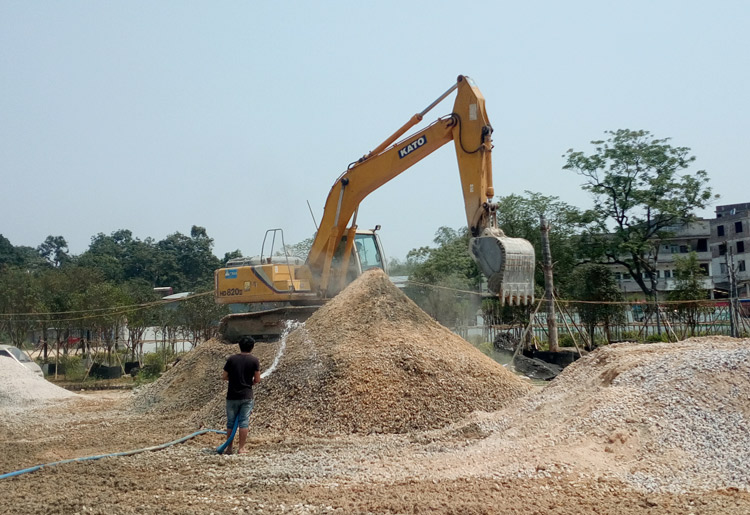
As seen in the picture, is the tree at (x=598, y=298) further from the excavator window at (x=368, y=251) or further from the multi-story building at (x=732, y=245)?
the multi-story building at (x=732, y=245)

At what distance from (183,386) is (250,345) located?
5.52 meters

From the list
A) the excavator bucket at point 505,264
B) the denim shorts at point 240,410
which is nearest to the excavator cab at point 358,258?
the excavator bucket at point 505,264

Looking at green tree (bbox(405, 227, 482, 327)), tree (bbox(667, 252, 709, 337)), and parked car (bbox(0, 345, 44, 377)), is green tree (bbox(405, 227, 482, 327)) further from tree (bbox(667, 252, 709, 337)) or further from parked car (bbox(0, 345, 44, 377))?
parked car (bbox(0, 345, 44, 377))

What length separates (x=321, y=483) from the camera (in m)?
7.05

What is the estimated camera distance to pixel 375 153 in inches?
599

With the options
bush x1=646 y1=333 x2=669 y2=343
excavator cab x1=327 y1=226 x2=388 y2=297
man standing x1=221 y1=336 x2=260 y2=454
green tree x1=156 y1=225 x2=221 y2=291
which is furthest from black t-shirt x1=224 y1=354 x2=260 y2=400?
green tree x1=156 y1=225 x2=221 y2=291

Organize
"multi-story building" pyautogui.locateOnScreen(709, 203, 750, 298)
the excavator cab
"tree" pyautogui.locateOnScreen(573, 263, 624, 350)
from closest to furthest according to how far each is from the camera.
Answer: the excavator cab
"tree" pyautogui.locateOnScreen(573, 263, 624, 350)
"multi-story building" pyautogui.locateOnScreen(709, 203, 750, 298)

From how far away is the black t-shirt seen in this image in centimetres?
891

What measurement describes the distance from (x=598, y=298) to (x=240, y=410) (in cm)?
1977

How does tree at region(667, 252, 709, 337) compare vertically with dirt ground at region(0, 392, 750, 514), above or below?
above

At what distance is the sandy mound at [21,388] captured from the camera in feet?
52.6

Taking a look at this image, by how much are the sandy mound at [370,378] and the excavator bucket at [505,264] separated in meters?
Result: 1.32

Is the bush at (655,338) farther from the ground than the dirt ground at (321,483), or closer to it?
closer to it

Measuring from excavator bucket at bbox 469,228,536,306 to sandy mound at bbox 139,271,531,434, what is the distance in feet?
4.32
